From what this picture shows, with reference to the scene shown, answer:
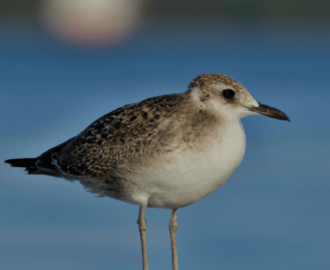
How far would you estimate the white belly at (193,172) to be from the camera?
7.20 meters

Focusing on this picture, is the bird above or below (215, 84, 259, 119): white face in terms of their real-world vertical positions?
below

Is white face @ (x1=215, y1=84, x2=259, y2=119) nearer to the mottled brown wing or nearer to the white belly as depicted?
the white belly

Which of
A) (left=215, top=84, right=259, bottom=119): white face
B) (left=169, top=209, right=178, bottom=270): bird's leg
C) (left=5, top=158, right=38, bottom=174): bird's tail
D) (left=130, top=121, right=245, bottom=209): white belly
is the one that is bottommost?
(left=169, top=209, right=178, bottom=270): bird's leg

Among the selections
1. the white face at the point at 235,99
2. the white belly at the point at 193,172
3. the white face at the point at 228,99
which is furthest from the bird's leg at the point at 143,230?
the white face at the point at 235,99

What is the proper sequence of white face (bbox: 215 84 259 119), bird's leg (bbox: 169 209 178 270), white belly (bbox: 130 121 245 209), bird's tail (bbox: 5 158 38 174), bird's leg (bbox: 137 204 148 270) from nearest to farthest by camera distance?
1. white belly (bbox: 130 121 245 209)
2. white face (bbox: 215 84 259 119)
3. bird's leg (bbox: 137 204 148 270)
4. bird's leg (bbox: 169 209 178 270)
5. bird's tail (bbox: 5 158 38 174)

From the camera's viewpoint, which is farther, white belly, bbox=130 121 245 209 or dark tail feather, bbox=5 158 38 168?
dark tail feather, bbox=5 158 38 168

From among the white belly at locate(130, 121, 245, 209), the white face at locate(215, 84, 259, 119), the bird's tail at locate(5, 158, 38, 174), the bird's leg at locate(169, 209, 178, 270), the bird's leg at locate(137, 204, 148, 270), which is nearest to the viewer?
the white belly at locate(130, 121, 245, 209)

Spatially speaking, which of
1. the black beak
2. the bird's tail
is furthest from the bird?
the bird's tail

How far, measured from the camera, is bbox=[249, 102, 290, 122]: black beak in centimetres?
755

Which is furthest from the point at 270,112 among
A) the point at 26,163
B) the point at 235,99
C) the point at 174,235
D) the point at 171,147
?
the point at 26,163

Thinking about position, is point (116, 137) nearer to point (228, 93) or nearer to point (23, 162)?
point (228, 93)

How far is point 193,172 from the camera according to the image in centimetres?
725

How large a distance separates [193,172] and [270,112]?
1.48 metres

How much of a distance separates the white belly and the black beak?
13.7 inches
